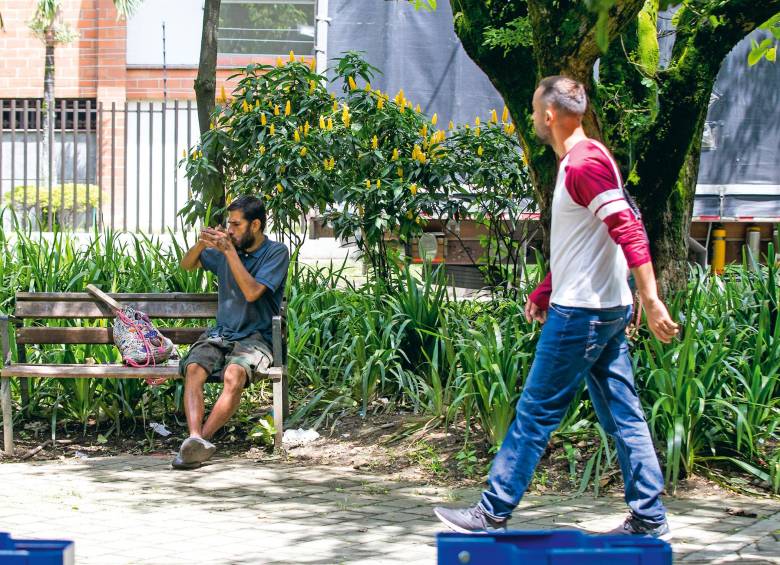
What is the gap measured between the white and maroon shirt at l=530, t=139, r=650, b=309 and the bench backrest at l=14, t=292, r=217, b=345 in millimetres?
3279

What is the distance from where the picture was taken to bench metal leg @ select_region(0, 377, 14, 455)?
684cm

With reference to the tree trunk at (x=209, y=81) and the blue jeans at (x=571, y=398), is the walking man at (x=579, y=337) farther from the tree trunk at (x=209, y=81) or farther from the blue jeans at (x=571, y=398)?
the tree trunk at (x=209, y=81)

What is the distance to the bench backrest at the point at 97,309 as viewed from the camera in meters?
7.12

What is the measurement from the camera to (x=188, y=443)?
6.39 metres

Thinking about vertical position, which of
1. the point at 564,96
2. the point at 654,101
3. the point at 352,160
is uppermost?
the point at 654,101

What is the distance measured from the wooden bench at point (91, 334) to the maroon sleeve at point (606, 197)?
2.87 metres

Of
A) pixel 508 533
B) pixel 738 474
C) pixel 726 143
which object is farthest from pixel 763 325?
pixel 726 143

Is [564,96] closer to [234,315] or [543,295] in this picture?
[543,295]

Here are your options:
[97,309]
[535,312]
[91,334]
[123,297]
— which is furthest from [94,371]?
[535,312]

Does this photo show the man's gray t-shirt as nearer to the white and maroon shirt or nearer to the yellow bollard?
the white and maroon shirt

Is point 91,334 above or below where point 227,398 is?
above

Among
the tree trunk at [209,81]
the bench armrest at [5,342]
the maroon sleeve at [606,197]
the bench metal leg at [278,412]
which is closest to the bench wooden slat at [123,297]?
the bench armrest at [5,342]

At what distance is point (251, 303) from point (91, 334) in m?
1.06

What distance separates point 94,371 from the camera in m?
6.81
